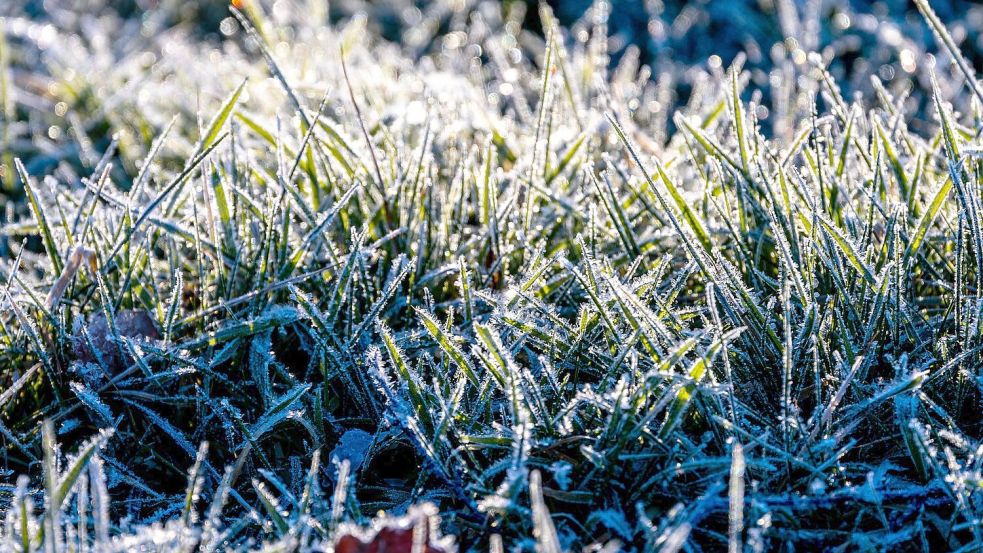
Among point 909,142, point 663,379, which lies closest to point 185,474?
A: point 663,379

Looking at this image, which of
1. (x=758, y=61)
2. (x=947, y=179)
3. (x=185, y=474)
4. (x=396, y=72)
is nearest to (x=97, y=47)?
(x=396, y=72)

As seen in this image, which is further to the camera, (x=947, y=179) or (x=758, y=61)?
(x=758, y=61)

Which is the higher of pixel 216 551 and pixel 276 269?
pixel 276 269

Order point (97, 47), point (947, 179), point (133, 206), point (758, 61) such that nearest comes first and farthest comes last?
point (947, 179)
point (133, 206)
point (97, 47)
point (758, 61)

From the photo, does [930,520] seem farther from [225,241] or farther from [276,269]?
[225,241]

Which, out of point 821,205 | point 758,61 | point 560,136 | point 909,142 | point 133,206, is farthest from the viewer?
point 758,61

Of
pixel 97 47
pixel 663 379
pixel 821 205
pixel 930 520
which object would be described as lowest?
pixel 930 520
